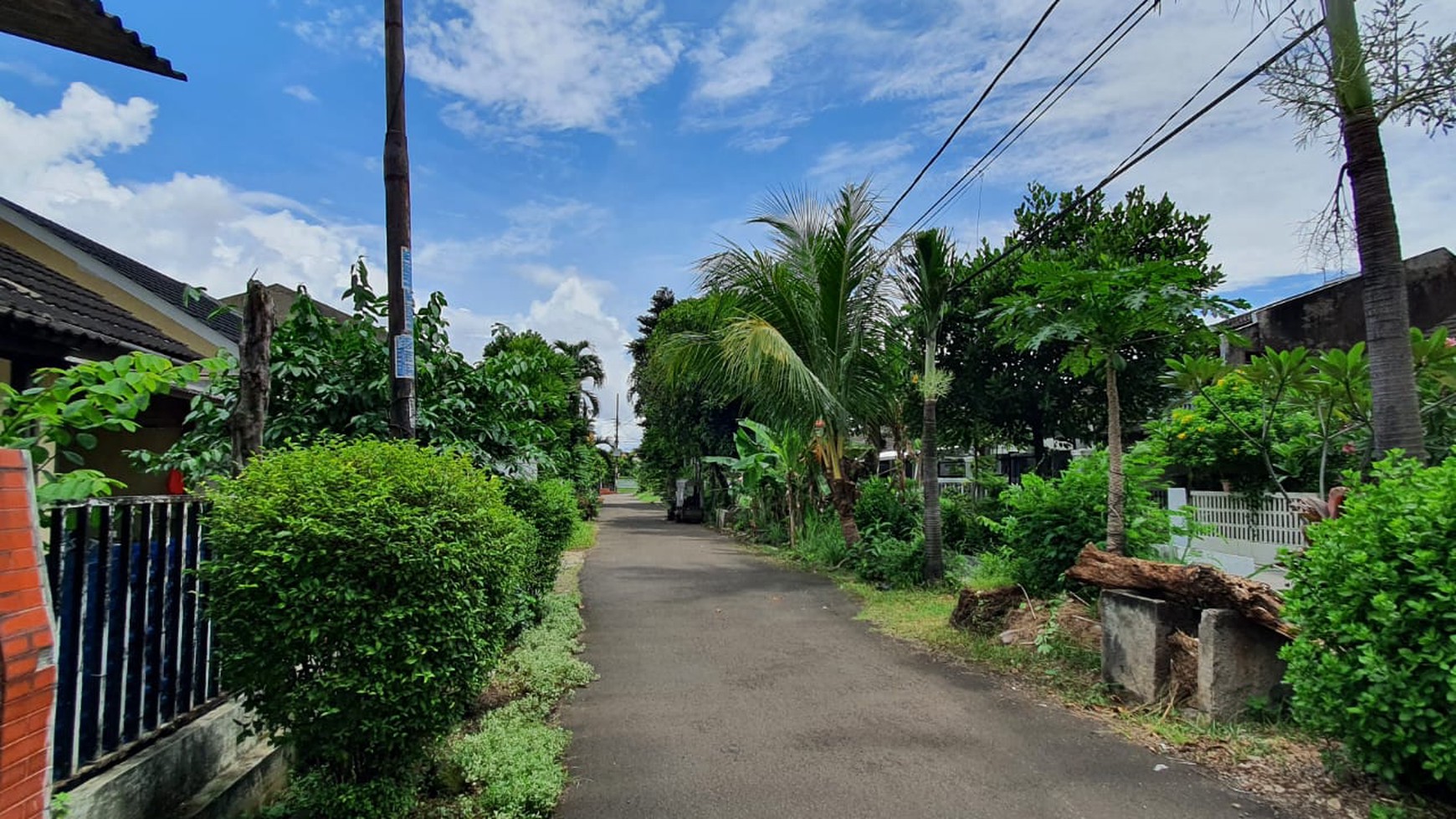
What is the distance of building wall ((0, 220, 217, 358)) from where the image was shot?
888 centimetres

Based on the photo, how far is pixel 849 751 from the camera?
4383 millimetres

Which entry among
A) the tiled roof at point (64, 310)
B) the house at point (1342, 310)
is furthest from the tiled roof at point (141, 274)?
the house at point (1342, 310)

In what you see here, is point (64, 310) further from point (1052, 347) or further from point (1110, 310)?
point (1052, 347)

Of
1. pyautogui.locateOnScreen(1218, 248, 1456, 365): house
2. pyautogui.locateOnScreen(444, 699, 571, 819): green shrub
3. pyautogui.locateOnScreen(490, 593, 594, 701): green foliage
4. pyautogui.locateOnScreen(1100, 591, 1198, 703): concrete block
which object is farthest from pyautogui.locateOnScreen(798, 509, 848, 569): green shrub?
pyautogui.locateOnScreen(1218, 248, 1456, 365): house

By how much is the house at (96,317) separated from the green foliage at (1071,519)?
22.9 ft

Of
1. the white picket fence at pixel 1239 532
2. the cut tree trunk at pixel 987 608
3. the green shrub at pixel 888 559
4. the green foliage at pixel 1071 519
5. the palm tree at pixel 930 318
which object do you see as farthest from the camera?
the green shrub at pixel 888 559

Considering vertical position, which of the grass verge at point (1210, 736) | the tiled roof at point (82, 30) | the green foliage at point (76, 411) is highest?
the tiled roof at point (82, 30)

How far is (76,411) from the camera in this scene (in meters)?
2.70

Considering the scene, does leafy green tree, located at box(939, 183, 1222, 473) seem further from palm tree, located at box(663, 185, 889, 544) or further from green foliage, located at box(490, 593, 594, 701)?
green foliage, located at box(490, 593, 594, 701)

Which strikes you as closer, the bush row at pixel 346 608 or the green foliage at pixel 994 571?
the bush row at pixel 346 608

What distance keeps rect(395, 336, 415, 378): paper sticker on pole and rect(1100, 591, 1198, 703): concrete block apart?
5.26 metres

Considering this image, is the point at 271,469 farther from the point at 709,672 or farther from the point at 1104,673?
the point at 1104,673

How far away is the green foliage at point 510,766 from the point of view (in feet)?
11.6

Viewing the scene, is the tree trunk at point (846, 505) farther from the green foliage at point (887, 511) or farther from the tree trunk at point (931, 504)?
the tree trunk at point (931, 504)
